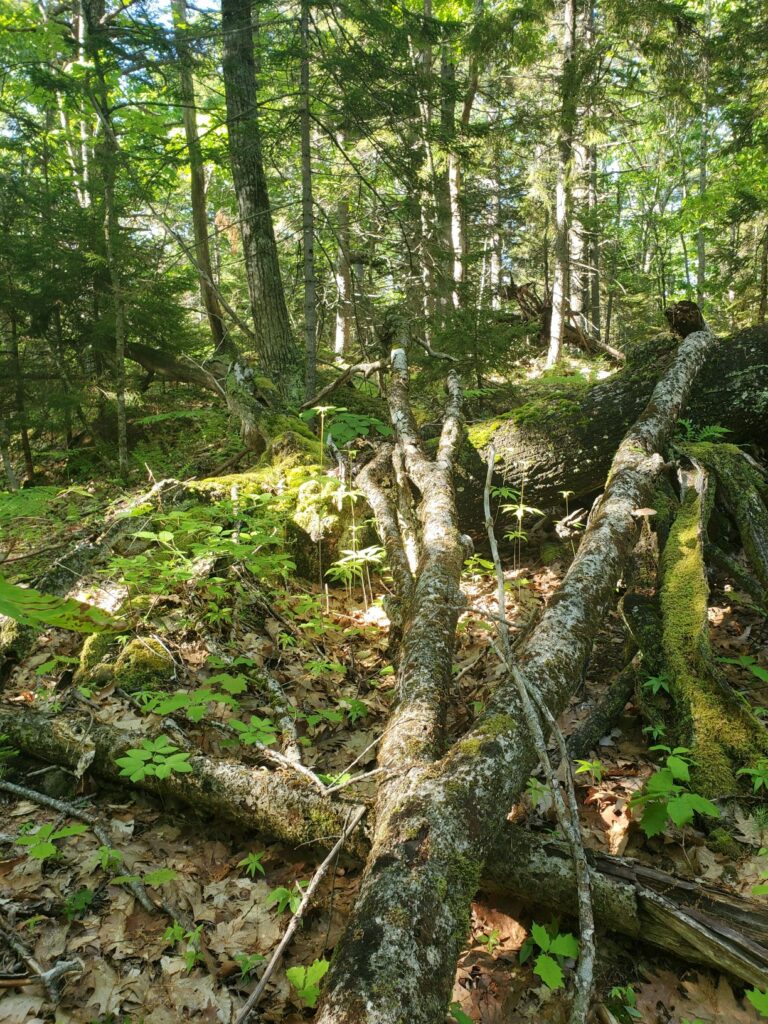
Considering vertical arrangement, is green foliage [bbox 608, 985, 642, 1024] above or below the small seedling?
above

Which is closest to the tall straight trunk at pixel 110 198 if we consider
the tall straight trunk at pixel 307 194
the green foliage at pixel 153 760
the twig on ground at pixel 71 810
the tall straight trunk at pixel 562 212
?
the tall straight trunk at pixel 307 194

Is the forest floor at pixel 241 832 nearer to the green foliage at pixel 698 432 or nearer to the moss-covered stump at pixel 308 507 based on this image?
the moss-covered stump at pixel 308 507

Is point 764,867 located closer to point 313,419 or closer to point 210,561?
point 210,561

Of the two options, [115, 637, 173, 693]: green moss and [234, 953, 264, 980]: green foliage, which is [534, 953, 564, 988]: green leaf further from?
[115, 637, 173, 693]: green moss

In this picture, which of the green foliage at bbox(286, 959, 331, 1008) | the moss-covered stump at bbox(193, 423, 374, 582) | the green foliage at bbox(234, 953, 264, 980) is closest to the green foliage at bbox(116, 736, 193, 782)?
the green foliage at bbox(234, 953, 264, 980)

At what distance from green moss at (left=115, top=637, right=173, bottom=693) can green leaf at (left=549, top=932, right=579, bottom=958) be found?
8.11ft

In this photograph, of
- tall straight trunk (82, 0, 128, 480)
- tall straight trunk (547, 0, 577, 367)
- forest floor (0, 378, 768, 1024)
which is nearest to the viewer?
forest floor (0, 378, 768, 1024)

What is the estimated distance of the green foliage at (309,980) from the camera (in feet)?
5.81

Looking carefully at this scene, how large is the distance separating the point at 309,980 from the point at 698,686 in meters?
2.23

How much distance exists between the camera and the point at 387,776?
216cm

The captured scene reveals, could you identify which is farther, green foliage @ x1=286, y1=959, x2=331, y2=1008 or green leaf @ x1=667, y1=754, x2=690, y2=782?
green leaf @ x1=667, y1=754, x2=690, y2=782

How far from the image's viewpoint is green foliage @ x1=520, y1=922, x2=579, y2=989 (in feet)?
5.77

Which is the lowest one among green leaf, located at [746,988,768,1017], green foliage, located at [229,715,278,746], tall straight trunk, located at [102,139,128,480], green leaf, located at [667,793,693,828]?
green foliage, located at [229,715,278,746]

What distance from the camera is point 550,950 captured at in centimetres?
184
